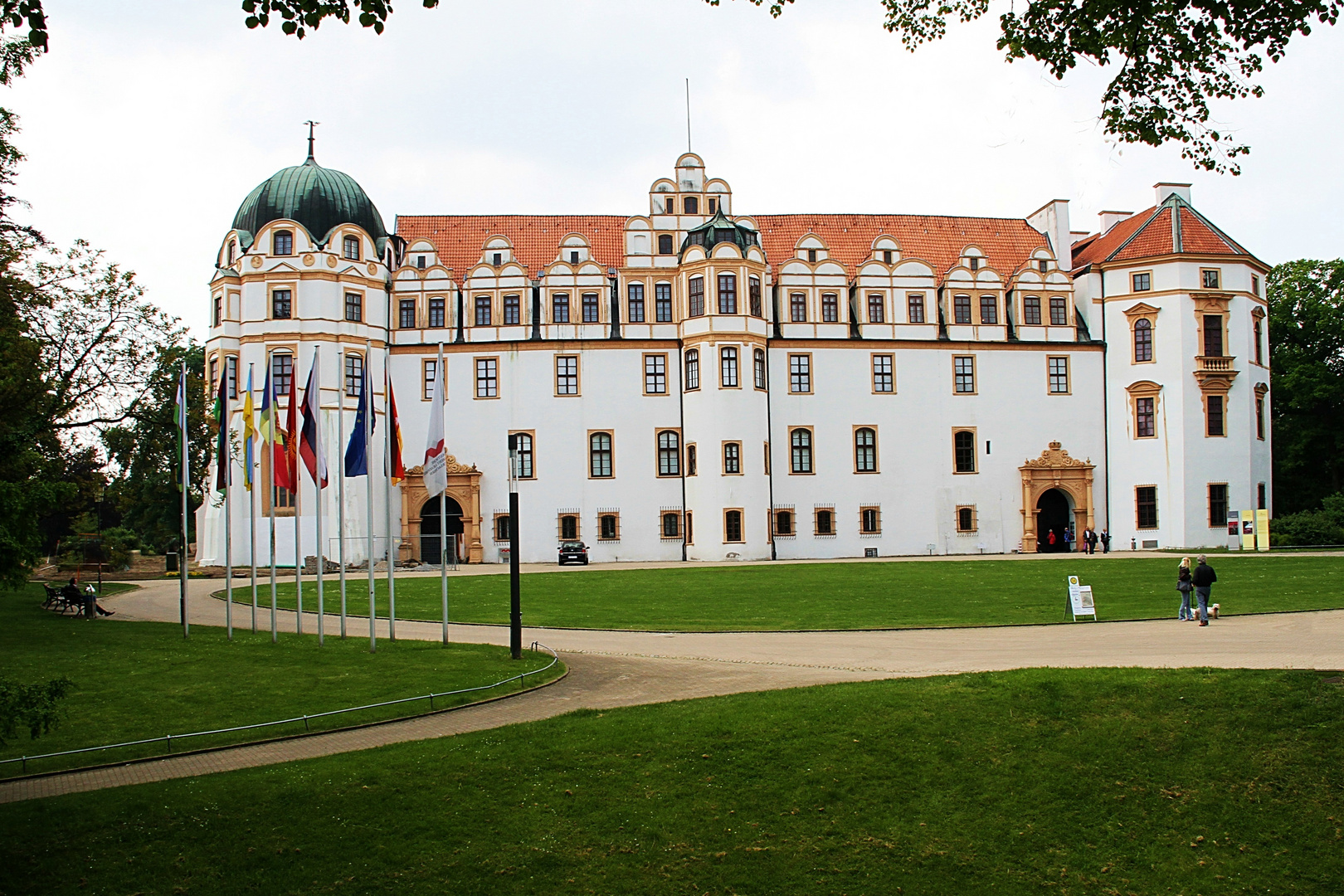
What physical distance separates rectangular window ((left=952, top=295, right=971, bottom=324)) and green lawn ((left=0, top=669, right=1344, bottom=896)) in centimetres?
4392

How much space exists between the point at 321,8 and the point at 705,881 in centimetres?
896

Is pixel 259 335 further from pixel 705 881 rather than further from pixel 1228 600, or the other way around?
pixel 705 881

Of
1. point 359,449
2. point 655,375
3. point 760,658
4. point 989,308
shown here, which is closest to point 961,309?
point 989,308

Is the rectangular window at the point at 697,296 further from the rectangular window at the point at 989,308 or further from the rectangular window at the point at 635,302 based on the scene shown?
the rectangular window at the point at 989,308

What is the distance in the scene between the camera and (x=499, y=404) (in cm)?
5503

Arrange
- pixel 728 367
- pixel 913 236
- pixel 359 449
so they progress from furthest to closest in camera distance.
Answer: pixel 913 236 < pixel 728 367 < pixel 359 449

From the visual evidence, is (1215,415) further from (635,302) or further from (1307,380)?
(635,302)

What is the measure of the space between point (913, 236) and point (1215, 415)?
17825 millimetres

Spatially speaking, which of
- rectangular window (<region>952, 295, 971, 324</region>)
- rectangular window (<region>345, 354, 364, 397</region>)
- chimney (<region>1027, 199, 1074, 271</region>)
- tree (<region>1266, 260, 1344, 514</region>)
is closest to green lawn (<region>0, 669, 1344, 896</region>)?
rectangular window (<region>345, 354, 364, 397</region>)

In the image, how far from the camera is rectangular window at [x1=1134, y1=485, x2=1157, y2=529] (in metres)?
55.2

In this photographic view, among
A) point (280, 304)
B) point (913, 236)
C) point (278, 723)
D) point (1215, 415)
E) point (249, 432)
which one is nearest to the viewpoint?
point (278, 723)

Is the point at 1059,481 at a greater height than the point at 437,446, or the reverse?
the point at 437,446

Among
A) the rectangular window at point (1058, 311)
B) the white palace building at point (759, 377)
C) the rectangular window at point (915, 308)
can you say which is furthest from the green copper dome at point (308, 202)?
the rectangular window at point (1058, 311)

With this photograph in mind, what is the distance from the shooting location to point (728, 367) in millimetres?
54125
